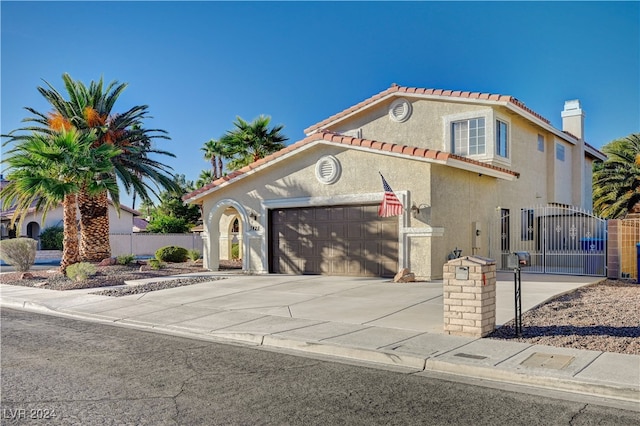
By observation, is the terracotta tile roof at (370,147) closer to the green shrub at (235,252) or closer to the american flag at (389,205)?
the american flag at (389,205)

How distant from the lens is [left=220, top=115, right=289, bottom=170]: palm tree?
30.3 meters

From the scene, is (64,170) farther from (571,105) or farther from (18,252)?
(571,105)

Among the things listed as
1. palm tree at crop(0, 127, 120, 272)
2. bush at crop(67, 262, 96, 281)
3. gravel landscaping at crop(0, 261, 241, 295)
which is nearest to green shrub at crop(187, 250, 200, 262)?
gravel landscaping at crop(0, 261, 241, 295)

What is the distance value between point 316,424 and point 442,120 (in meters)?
17.5

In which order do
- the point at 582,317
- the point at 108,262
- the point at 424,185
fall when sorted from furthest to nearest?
the point at 108,262
the point at 424,185
the point at 582,317

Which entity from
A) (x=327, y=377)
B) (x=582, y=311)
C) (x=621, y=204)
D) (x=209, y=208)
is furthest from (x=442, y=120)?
(x=621, y=204)

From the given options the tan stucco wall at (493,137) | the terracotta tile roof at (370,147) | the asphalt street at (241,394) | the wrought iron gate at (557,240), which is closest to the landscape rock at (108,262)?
the terracotta tile roof at (370,147)

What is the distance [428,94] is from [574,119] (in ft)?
32.5

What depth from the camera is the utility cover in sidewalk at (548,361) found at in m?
6.62

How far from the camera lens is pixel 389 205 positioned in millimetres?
15570

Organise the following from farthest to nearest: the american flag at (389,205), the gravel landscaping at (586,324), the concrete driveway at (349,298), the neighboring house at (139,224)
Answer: the neighboring house at (139,224), the american flag at (389,205), the concrete driveway at (349,298), the gravel landscaping at (586,324)

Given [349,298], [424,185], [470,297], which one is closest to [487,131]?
[424,185]

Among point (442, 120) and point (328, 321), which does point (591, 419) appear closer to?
point (328, 321)

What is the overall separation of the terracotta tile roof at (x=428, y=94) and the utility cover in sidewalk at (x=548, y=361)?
45.4 feet
